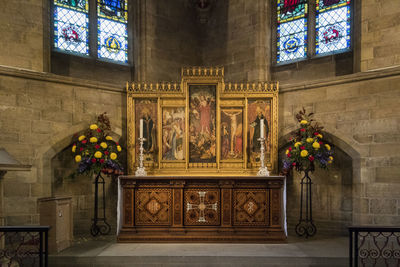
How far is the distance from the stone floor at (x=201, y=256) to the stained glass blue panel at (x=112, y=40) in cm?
470

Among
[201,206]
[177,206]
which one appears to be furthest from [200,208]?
[177,206]

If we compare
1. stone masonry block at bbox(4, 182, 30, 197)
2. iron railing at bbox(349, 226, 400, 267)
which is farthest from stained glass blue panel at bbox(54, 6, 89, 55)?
iron railing at bbox(349, 226, 400, 267)

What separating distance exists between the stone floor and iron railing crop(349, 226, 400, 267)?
0.30 meters

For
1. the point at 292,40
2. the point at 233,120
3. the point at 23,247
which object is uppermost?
the point at 292,40

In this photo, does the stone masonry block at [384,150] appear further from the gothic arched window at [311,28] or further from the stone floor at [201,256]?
the gothic arched window at [311,28]

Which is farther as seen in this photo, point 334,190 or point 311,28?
point 311,28

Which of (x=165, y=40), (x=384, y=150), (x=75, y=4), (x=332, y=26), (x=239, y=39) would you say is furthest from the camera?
(x=165, y=40)

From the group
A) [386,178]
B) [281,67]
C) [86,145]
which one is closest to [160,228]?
[86,145]

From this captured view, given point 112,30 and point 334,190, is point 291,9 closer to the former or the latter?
point 112,30

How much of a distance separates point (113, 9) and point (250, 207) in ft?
18.5

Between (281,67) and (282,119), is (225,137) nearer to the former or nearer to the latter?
(282,119)

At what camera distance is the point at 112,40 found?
9.60 meters

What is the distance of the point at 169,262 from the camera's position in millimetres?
5828

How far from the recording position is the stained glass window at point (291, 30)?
31.0 feet
